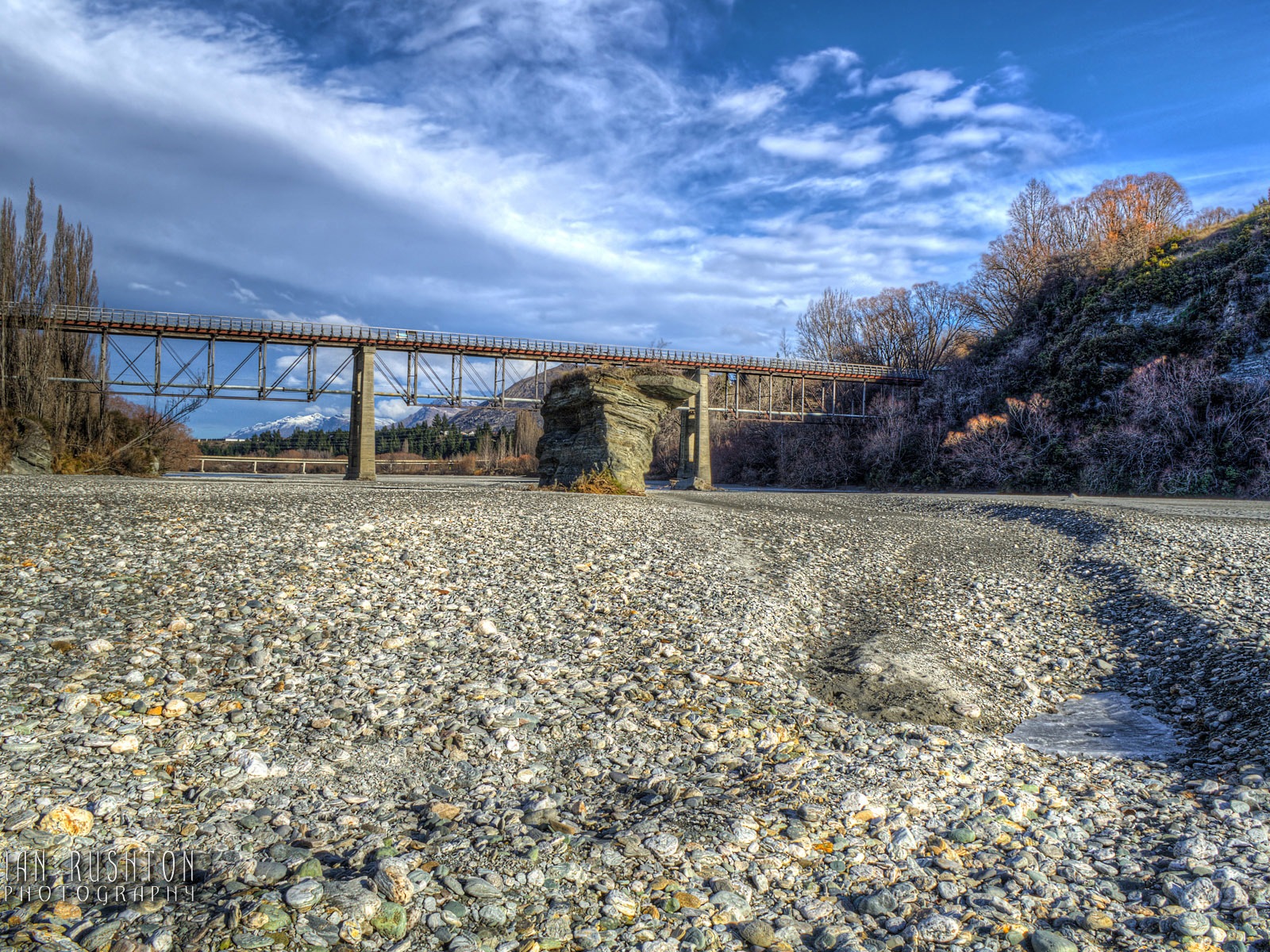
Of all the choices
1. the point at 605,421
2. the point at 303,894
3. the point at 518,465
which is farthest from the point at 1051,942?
the point at 518,465

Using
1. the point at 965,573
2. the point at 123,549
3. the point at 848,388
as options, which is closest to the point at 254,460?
the point at 848,388

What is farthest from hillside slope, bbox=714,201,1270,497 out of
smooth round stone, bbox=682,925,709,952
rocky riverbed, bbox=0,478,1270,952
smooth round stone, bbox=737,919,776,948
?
smooth round stone, bbox=682,925,709,952

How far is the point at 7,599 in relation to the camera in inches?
265

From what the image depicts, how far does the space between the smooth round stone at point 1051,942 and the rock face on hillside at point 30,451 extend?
122 feet

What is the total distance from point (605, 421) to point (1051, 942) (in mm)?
19674

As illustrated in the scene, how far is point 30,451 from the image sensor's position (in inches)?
1171

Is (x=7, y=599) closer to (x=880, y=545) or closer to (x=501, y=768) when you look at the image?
(x=501, y=768)

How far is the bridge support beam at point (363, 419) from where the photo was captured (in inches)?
1428

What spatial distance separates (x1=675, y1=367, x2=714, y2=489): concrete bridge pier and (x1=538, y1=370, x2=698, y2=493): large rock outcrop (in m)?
15.7

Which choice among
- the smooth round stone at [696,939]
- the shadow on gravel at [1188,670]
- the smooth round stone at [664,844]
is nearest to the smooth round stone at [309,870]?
the smooth round stone at [664,844]

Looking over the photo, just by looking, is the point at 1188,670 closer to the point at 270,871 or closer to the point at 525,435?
the point at 270,871

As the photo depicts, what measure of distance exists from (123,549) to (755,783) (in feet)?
26.5

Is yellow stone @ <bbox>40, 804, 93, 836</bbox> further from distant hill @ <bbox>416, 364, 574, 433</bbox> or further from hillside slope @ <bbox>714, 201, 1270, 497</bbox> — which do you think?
hillside slope @ <bbox>714, 201, 1270, 497</bbox>

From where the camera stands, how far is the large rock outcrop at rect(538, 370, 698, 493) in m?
22.3
